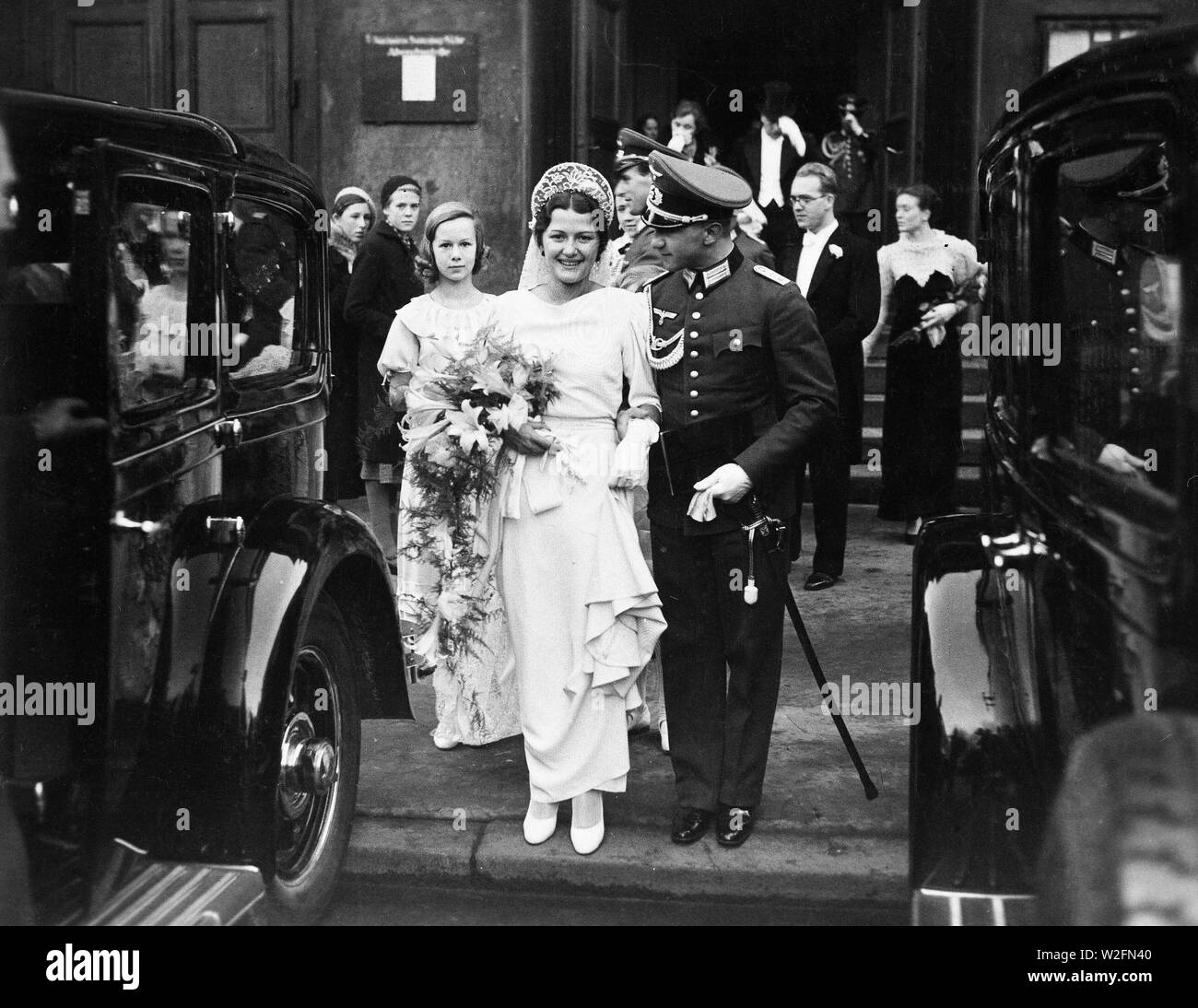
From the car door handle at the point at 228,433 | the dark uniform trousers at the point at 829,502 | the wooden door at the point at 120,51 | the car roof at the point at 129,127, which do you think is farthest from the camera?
the dark uniform trousers at the point at 829,502

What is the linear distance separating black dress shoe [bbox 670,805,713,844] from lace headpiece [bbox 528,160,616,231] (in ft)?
5.46

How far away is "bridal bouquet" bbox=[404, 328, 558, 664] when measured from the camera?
13.5ft

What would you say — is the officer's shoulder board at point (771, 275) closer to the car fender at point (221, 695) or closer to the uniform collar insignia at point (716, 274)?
the uniform collar insignia at point (716, 274)

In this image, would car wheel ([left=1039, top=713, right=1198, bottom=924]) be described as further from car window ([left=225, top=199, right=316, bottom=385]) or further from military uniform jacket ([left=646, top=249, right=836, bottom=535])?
car window ([left=225, top=199, right=316, bottom=385])

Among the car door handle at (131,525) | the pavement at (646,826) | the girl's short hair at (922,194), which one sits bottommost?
the pavement at (646,826)

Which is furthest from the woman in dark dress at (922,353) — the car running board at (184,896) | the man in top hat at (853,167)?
the car running board at (184,896)

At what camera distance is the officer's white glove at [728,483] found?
3992 millimetres

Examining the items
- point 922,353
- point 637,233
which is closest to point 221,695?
point 637,233

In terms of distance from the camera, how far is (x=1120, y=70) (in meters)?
2.53

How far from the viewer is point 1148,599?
244 cm

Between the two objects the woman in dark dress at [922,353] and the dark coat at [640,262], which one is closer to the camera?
the dark coat at [640,262]

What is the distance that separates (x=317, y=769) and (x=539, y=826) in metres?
0.73

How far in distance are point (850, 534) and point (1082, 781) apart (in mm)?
5424
